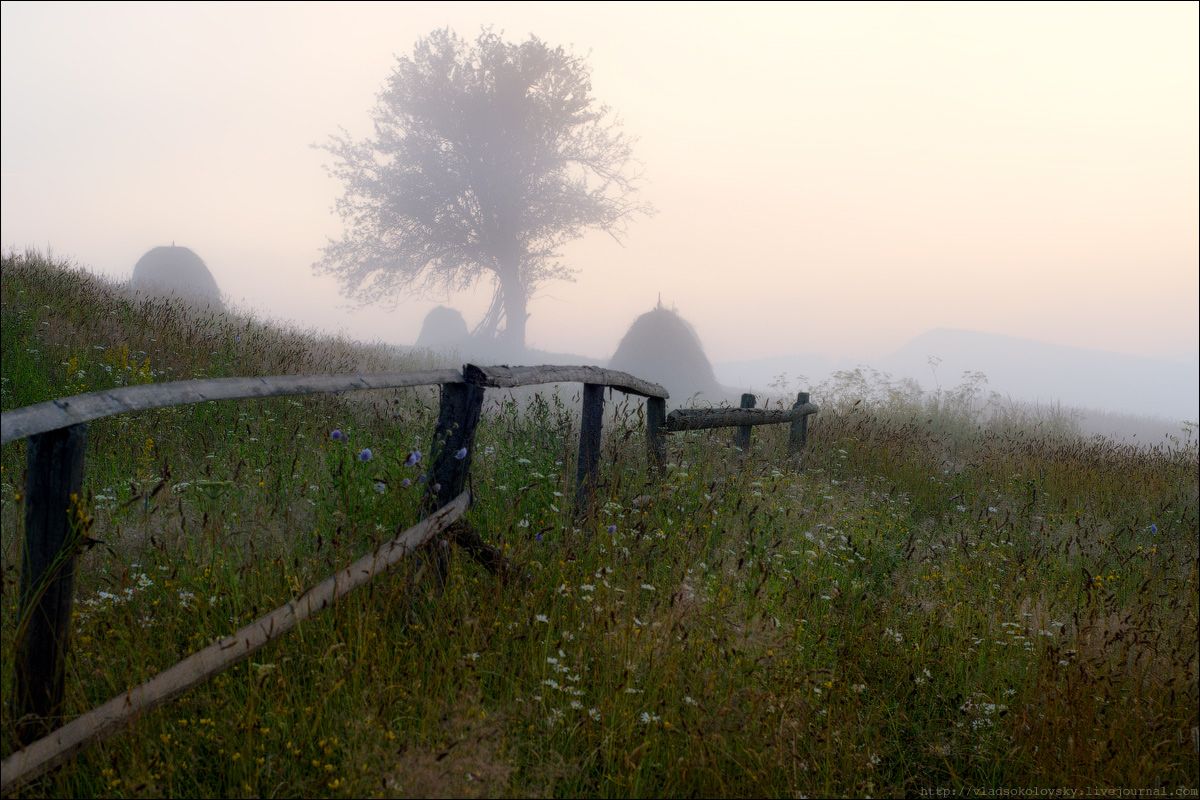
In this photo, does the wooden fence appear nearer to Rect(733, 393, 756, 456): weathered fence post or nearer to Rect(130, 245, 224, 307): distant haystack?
Rect(733, 393, 756, 456): weathered fence post

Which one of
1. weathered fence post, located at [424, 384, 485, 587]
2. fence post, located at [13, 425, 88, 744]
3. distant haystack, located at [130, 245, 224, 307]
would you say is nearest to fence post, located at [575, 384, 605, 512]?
weathered fence post, located at [424, 384, 485, 587]

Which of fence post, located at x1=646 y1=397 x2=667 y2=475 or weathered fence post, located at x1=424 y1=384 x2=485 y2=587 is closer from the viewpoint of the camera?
weathered fence post, located at x1=424 y1=384 x2=485 y2=587

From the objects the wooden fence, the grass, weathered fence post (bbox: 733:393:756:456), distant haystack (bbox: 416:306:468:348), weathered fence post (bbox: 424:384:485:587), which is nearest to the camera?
the wooden fence

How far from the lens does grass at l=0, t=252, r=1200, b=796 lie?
7.25 feet

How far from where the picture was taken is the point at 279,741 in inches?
87.1

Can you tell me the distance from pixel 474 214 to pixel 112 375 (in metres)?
19.0

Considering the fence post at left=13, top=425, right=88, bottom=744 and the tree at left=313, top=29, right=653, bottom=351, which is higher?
the tree at left=313, top=29, right=653, bottom=351

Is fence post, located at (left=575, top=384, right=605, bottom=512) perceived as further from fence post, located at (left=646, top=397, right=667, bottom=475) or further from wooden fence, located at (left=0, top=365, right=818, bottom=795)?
wooden fence, located at (left=0, top=365, right=818, bottom=795)

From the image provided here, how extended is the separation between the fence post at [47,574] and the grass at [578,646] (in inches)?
3.2

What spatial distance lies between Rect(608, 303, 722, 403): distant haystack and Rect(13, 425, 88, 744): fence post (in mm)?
21249

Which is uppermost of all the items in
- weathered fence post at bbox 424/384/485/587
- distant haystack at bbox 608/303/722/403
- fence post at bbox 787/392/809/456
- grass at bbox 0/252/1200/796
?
distant haystack at bbox 608/303/722/403

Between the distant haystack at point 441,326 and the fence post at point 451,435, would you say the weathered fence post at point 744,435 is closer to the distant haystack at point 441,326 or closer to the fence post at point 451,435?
the fence post at point 451,435

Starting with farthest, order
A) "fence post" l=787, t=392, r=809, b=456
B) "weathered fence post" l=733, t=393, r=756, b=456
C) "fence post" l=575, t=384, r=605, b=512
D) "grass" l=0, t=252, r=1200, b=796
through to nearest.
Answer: "fence post" l=787, t=392, r=809, b=456
"weathered fence post" l=733, t=393, r=756, b=456
"fence post" l=575, t=384, r=605, b=512
"grass" l=0, t=252, r=1200, b=796

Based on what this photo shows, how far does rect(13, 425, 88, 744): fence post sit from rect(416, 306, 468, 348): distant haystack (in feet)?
124
